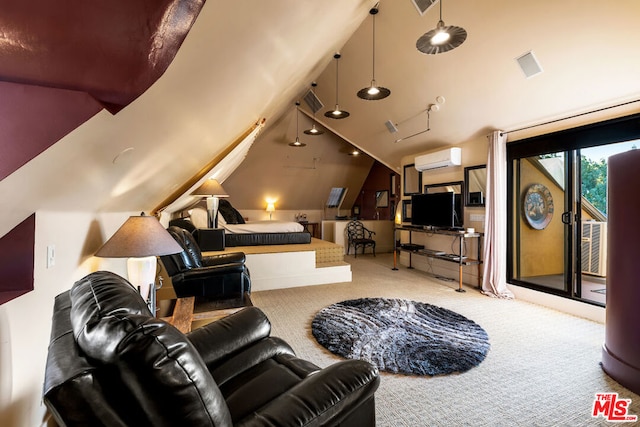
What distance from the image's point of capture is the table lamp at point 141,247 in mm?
1747

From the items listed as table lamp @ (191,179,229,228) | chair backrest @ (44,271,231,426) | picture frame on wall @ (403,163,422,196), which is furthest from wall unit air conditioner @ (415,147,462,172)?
chair backrest @ (44,271,231,426)

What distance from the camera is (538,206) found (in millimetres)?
4172

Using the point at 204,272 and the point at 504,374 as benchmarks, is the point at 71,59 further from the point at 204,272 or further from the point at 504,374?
the point at 504,374

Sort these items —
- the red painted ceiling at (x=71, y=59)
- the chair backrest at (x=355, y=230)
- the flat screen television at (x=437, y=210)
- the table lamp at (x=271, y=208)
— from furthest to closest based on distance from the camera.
Result: the table lamp at (x=271, y=208), the chair backrest at (x=355, y=230), the flat screen television at (x=437, y=210), the red painted ceiling at (x=71, y=59)

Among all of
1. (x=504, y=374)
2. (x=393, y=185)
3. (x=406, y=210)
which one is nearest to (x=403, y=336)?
(x=504, y=374)

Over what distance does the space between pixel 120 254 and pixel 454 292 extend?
427 cm

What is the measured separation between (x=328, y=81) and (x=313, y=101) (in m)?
1.03

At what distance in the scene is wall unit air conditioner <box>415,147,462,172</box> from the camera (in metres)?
4.89

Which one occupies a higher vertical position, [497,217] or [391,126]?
[391,126]

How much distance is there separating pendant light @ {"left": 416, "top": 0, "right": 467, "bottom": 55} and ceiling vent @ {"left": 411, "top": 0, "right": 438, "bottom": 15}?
3.18ft

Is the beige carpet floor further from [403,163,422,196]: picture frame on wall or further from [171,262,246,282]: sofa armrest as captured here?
[403,163,422,196]: picture frame on wall

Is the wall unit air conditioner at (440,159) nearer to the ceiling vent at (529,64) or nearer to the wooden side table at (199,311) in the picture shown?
the ceiling vent at (529,64)

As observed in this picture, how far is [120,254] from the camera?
1.73m

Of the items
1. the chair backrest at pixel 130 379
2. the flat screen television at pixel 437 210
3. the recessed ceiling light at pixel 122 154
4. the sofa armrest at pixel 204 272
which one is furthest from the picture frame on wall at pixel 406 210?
the chair backrest at pixel 130 379
